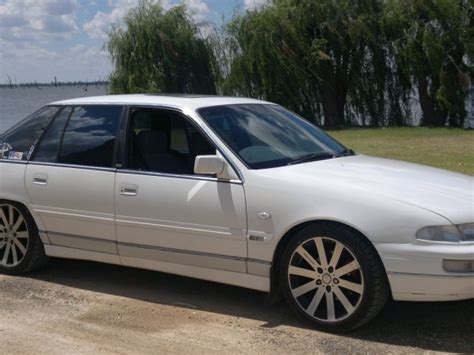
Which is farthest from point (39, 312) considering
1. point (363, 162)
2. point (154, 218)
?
point (363, 162)

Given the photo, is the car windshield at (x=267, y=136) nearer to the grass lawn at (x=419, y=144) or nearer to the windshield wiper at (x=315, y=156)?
the windshield wiper at (x=315, y=156)

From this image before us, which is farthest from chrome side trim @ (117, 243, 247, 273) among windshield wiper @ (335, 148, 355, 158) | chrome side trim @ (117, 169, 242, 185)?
windshield wiper @ (335, 148, 355, 158)

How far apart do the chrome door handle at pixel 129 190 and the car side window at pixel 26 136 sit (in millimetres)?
1216

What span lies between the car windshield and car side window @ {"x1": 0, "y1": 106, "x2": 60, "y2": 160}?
165 cm

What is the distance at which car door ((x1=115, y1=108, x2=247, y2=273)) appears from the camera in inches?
197

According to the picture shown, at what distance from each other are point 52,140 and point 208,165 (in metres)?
1.88

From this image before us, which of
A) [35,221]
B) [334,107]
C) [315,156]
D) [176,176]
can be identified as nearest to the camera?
[176,176]

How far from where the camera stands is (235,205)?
4930 millimetres

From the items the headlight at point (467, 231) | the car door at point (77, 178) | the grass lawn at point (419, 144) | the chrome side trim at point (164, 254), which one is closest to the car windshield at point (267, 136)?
→ the chrome side trim at point (164, 254)

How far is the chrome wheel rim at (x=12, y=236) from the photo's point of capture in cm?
618

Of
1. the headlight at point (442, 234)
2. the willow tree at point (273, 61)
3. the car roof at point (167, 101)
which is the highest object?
the willow tree at point (273, 61)

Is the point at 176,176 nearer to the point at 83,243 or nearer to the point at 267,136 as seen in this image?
the point at 267,136

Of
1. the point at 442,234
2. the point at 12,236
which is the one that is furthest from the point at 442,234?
the point at 12,236

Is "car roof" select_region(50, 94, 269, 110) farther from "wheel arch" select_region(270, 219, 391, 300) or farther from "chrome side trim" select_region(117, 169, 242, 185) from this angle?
"wheel arch" select_region(270, 219, 391, 300)
